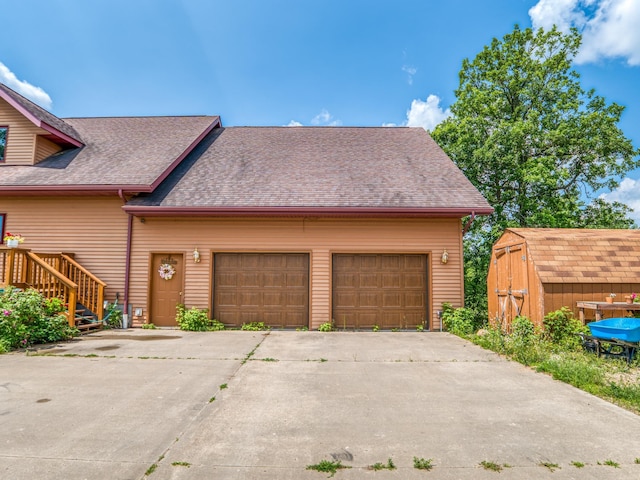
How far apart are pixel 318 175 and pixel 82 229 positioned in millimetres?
7137

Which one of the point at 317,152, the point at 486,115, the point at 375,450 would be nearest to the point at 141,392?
the point at 375,450

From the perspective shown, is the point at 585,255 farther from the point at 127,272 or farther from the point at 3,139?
the point at 3,139

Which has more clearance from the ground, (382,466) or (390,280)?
(390,280)

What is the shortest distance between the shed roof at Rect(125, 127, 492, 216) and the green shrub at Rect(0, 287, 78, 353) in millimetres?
3095

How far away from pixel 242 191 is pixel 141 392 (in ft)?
22.1

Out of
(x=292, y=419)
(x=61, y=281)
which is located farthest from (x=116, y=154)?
(x=292, y=419)

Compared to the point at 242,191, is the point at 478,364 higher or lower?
lower

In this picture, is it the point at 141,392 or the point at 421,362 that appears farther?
the point at 421,362

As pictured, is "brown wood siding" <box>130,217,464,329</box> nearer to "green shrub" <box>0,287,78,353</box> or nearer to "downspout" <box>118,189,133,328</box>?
"downspout" <box>118,189,133,328</box>

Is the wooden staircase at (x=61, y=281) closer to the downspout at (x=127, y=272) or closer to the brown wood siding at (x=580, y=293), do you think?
the downspout at (x=127, y=272)

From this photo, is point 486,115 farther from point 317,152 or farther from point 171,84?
point 171,84

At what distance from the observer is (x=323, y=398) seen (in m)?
4.34

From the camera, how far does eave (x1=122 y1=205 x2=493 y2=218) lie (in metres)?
9.49

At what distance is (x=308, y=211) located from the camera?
958cm
